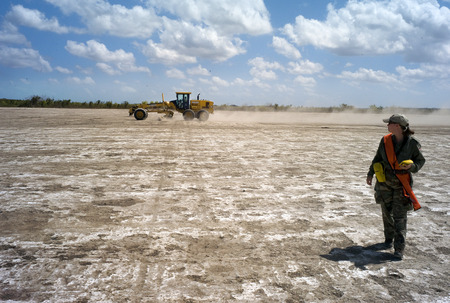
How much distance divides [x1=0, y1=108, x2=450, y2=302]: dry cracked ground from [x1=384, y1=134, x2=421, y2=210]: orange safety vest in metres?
0.75

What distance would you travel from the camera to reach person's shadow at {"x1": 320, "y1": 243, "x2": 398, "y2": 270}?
3.83m

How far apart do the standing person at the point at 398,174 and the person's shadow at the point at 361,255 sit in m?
0.17

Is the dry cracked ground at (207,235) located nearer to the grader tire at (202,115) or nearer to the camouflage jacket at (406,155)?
the camouflage jacket at (406,155)

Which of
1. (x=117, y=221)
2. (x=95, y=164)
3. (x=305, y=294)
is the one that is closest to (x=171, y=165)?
(x=95, y=164)

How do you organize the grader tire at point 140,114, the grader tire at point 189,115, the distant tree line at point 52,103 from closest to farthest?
1. the grader tire at point 140,114
2. the grader tire at point 189,115
3. the distant tree line at point 52,103

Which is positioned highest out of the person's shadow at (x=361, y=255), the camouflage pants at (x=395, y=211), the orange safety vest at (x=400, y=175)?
the orange safety vest at (x=400, y=175)

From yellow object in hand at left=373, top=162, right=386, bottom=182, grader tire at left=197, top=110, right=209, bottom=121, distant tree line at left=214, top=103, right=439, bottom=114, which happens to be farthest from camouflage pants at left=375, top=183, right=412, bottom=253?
distant tree line at left=214, top=103, right=439, bottom=114

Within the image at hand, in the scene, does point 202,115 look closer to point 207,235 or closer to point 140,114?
point 140,114

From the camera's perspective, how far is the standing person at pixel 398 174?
3.88m

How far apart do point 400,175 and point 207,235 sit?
8.47 feet

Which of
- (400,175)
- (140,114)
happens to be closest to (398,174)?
(400,175)

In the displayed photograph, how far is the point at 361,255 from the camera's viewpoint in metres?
3.98

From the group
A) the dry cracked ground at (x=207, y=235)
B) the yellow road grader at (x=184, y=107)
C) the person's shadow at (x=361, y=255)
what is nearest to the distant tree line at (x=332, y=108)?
the yellow road grader at (x=184, y=107)

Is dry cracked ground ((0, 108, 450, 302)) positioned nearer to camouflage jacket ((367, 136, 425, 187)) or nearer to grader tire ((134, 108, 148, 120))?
camouflage jacket ((367, 136, 425, 187))
